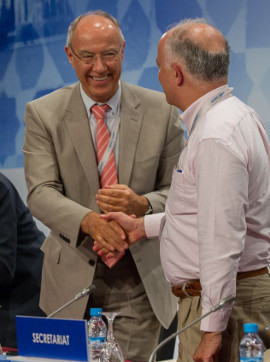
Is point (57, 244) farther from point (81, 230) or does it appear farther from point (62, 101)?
point (62, 101)

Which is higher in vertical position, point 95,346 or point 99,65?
point 99,65

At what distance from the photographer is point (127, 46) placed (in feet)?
14.7

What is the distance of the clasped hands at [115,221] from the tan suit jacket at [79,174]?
7 cm

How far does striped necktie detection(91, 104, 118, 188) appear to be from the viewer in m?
3.19

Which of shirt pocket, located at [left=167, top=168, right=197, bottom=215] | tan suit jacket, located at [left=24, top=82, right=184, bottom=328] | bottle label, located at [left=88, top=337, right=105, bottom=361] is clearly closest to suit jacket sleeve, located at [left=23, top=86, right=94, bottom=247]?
tan suit jacket, located at [left=24, top=82, right=184, bottom=328]

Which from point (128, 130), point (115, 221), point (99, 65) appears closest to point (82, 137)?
point (128, 130)

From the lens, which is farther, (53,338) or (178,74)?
(178,74)

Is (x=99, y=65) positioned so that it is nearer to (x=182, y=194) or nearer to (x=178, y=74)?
(x=178, y=74)

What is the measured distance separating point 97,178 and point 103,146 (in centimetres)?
16

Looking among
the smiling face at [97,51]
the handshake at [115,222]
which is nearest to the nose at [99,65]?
the smiling face at [97,51]

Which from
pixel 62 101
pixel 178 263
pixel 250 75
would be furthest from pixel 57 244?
pixel 250 75

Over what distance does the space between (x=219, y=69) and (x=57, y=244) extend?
1220mm

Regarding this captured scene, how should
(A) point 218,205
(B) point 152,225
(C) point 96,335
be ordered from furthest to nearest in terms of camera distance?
(B) point 152,225 < (C) point 96,335 < (A) point 218,205

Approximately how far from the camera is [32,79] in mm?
4938
